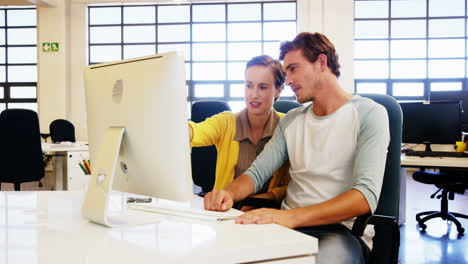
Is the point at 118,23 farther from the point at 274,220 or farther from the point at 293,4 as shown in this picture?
the point at 274,220

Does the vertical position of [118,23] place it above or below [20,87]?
above

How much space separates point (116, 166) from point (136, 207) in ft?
0.68

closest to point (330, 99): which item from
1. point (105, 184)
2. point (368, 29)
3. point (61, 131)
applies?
point (105, 184)

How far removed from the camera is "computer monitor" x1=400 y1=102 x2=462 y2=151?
3.47 m

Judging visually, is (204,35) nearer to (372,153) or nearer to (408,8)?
(408,8)

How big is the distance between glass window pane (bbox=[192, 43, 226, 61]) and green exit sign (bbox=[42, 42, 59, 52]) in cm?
273

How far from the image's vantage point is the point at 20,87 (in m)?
8.82

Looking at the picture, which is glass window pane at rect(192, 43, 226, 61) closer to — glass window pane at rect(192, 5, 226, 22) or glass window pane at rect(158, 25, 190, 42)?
glass window pane at rect(158, 25, 190, 42)

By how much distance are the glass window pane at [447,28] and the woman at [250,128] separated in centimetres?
768

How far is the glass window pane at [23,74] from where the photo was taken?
8836 mm

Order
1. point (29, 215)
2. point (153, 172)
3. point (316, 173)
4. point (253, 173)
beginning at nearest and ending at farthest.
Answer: point (153, 172) → point (29, 215) → point (316, 173) → point (253, 173)

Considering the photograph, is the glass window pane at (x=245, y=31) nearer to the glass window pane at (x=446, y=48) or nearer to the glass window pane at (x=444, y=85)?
the glass window pane at (x=446, y=48)

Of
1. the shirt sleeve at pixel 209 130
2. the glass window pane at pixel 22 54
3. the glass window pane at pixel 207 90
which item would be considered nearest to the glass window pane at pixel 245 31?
the glass window pane at pixel 207 90

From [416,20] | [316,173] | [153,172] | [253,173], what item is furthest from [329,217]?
[416,20]
